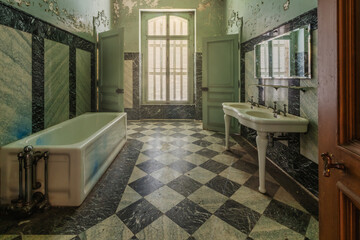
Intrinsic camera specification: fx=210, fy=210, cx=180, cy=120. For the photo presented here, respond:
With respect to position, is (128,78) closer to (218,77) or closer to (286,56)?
(218,77)

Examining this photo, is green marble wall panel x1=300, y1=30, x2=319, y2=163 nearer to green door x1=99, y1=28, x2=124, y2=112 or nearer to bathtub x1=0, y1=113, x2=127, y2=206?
bathtub x1=0, y1=113, x2=127, y2=206

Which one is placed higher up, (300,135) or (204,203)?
(300,135)

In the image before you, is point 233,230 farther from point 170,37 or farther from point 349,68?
point 170,37

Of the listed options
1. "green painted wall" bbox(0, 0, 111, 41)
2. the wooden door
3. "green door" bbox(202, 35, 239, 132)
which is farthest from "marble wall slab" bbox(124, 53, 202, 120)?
the wooden door

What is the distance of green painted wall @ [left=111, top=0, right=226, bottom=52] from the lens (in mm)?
5566

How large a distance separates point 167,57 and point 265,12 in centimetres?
336

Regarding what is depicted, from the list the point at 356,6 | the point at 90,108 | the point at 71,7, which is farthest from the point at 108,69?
the point at 356,6

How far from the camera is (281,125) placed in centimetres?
195

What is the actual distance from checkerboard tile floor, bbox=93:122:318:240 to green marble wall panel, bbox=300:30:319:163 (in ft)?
1.54

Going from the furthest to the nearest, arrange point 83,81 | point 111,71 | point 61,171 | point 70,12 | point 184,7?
point 184,7
point 111,71
point 83,81
point 70,12
point 61,171

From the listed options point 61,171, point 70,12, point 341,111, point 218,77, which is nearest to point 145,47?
point 218,77

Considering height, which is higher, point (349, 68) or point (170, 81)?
point (170, 81)

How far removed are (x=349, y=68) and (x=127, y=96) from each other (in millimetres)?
5542

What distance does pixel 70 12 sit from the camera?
3.10m
